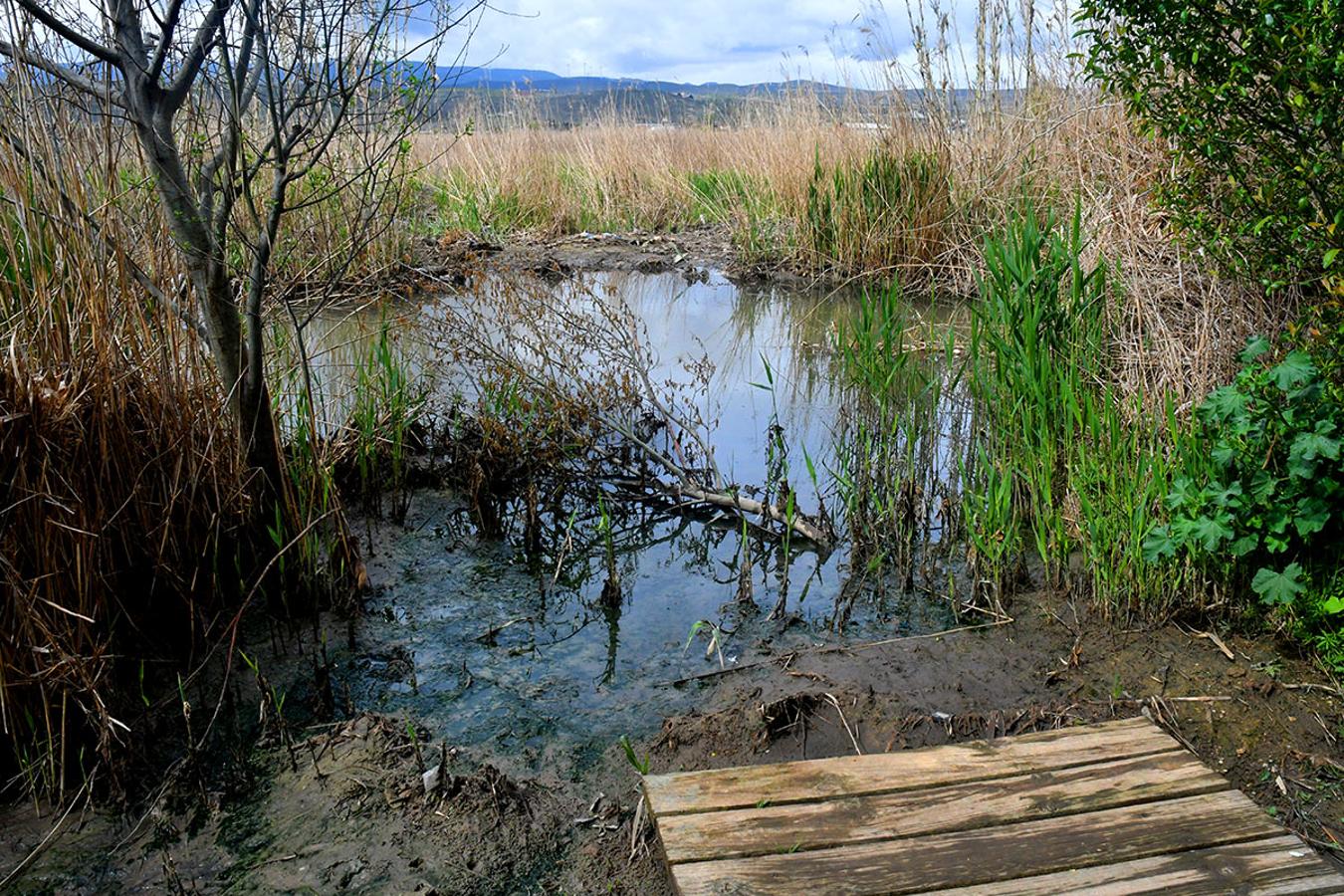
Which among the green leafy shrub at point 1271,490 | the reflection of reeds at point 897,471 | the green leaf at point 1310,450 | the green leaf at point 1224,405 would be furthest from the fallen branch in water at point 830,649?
the green leaf at point 1310,450

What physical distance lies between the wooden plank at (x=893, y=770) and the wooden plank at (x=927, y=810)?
35mm

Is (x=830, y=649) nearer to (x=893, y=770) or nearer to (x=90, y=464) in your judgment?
(x=893, y=770)

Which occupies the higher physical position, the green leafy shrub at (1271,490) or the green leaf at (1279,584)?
the green leafy shrub at (1271,490)

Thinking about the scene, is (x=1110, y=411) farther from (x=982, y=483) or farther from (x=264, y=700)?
(x=264, y=700)

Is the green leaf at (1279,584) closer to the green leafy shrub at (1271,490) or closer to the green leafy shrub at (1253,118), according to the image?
the green leafy shrub at (1271,490)

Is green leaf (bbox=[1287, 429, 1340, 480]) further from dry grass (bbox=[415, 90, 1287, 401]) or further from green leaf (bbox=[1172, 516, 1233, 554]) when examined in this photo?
dry grass (bbox=[415, 90, 1287, 401])

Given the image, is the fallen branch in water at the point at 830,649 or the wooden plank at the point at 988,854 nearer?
the wooden plank at the point at 988,854

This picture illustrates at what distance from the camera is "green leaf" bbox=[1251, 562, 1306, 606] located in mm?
3309

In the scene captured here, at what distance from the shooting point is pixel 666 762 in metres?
3.19

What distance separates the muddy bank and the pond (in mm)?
146

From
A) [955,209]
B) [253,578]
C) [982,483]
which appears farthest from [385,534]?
[955,209]

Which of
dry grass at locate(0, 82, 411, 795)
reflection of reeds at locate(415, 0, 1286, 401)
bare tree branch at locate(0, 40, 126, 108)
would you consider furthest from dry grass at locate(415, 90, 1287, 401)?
dry grass at locate(0, 82, 411, 795)

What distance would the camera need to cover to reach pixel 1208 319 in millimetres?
4004

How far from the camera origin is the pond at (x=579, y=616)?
3533mm
